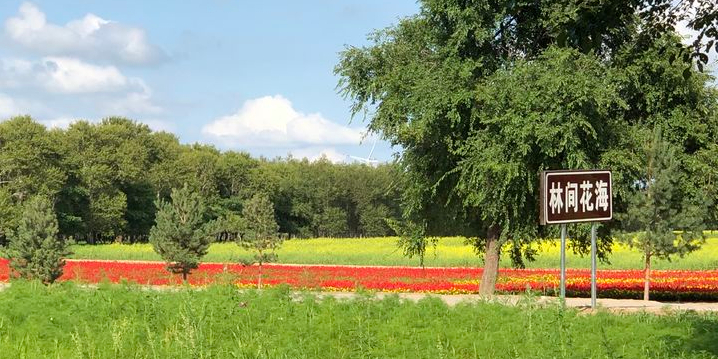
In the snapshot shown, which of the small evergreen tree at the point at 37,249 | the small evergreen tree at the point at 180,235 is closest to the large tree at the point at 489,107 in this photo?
the small evergreen tree at the point at 180,235

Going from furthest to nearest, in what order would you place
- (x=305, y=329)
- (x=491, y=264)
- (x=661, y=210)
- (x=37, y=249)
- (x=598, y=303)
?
(x=37, y=249)
(x=661, y=210)
(x=491, y=264)
(x=598, y=303)
(x=305, y=329)

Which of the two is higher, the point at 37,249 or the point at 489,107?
the point at 489,107

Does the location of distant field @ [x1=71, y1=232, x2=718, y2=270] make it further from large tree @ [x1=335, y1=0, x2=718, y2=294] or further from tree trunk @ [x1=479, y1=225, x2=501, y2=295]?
large tree @ [x1=335, y1=0, x2=718, y2=294]

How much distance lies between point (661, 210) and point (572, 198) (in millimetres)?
9477

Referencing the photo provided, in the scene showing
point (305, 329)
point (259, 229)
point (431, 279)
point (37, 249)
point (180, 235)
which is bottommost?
point (431, 279)

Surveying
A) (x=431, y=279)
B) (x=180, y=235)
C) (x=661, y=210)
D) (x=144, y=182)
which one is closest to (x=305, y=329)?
(x=661, y=210)

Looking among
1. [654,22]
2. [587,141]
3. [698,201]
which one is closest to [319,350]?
[654,22]

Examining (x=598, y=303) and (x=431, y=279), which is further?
(x=431, y=279)

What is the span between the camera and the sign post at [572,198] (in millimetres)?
11836

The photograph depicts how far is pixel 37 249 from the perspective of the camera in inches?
896

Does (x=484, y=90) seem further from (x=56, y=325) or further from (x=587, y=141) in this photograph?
(x=56, y=325)

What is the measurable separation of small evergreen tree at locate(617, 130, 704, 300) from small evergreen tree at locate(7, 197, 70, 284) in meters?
16.6

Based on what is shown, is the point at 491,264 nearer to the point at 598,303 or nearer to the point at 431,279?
the point at 598,303

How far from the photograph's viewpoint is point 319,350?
847 centimetres
